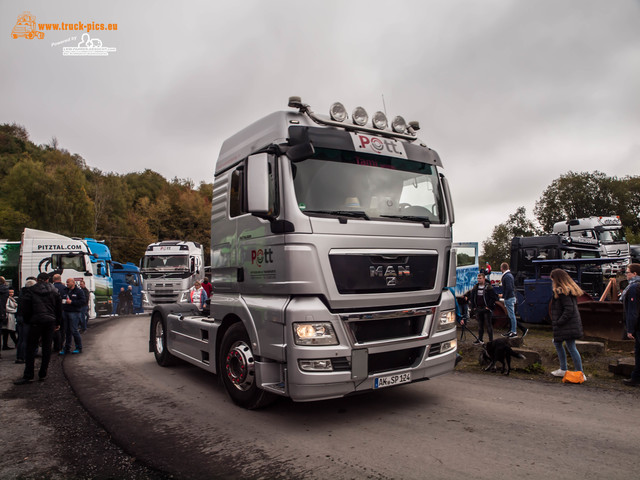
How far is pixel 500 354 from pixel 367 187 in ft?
13.0

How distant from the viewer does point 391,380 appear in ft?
15.4

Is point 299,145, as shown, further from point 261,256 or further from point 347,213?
point 261,256

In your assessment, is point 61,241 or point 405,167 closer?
point 405,167

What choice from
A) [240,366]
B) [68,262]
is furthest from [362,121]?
[68,262]

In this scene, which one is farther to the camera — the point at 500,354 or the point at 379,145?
the point at 500,354

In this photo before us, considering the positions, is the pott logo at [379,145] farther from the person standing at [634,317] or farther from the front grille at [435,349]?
the person standing at [634,317]

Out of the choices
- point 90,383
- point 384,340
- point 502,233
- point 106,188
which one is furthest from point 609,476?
point 502,233

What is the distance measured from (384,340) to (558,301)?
347 cm

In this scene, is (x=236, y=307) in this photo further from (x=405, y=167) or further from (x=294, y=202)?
(x=405, y=167)

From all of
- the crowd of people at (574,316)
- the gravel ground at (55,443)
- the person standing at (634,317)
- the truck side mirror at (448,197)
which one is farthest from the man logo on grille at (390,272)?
the person standing at (634,317)

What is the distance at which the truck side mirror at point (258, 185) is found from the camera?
4.48 meters

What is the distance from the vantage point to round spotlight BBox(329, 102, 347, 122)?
Result: 5.18 m

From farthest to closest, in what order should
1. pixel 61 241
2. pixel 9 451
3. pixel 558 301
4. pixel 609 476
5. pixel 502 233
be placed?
pixel 502 233, pixel 61 241, pixel 558 301, pixel 9 451, pixel 609 476

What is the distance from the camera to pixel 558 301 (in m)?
6.64
